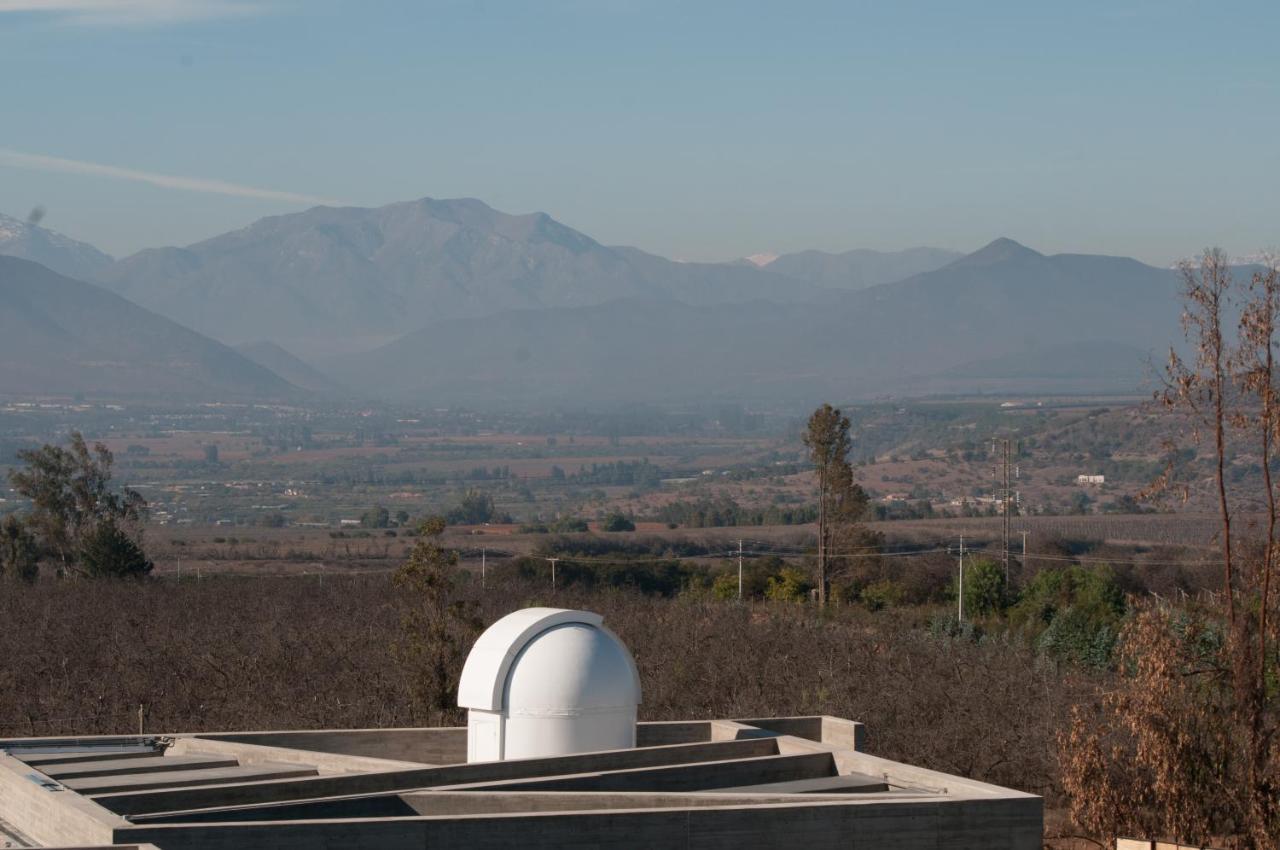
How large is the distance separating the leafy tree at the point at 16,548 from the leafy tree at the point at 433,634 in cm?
3591

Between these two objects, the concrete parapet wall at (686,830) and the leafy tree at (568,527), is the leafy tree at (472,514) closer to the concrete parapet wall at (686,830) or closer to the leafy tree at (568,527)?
the leafy tree at (568,527)

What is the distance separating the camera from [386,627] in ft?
151

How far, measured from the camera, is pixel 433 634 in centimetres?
3186

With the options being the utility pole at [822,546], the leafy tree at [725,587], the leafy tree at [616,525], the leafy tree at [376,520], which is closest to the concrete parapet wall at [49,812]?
the utility pole at [822,546]

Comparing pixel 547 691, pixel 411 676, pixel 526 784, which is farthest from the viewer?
pixel 411 676

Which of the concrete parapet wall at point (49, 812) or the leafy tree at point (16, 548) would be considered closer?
the concrete parapet wall at point (49, 812)

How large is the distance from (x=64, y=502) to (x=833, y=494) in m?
31.5

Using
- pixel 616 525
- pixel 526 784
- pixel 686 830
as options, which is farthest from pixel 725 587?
pixel 616 525

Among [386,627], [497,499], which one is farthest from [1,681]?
[497,499]

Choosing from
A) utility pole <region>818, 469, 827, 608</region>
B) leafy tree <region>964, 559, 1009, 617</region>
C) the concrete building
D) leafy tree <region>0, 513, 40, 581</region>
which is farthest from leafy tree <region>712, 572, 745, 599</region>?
the concrete building

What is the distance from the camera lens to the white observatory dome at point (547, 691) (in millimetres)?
21047

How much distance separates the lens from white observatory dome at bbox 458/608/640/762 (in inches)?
829

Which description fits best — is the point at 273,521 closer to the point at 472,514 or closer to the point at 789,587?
the point at 472,514

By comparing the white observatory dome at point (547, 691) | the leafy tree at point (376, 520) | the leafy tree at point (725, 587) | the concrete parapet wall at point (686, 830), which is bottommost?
the leafy tree at point (376, 520)
